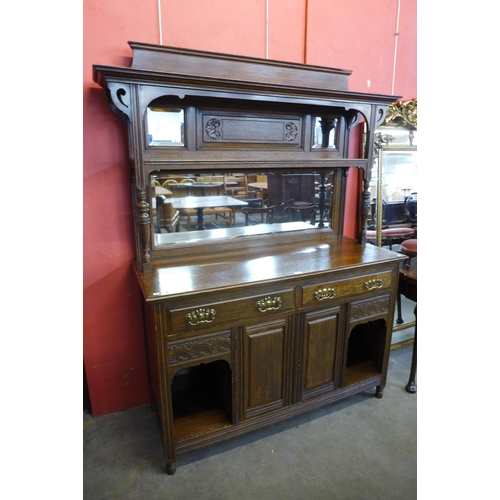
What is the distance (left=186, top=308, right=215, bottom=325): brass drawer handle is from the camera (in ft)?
4.76

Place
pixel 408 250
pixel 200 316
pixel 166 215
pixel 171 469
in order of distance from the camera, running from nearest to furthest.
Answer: pixel 200 316 → pixel 171 469 → pixel 166 215 → pixel 408 250

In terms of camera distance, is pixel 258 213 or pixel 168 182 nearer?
pixel 168 182

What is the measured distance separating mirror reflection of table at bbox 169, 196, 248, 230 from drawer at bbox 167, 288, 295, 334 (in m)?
0.56

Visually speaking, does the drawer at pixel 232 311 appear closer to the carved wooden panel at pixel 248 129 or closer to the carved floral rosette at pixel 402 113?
the carved wooden panel at pixel 248 129

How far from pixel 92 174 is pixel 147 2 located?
0.84 meters

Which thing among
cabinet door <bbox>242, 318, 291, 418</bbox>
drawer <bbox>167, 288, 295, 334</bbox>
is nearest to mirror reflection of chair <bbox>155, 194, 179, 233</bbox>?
drawer <bbox>167, 288, 295, 334</bbox>

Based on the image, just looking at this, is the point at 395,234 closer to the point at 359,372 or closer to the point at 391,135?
the point at 391,135

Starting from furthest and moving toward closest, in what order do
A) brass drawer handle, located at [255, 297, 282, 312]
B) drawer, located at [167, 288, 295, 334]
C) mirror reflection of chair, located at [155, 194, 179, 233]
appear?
mirror reflection of chair, located at [155, 194, 179, 233]
brass drawer handle, located at [255, 297, 282, 312]
drawer, located at [167, 288, 295, 334]

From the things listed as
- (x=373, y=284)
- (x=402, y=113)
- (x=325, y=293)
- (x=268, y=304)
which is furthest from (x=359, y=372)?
(x=402, y=113)

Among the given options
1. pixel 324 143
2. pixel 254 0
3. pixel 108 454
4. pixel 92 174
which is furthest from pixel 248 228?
pixel 108 454

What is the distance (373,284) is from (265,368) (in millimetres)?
742

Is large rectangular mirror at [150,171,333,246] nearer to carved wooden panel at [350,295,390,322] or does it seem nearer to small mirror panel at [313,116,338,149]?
small mirror panel at [313,116,338,149]

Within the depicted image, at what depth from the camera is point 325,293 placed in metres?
1.72

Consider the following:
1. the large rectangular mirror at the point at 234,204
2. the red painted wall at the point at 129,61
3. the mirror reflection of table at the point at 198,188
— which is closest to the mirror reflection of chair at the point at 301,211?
the large rectangular mirror at the point at 234,204
